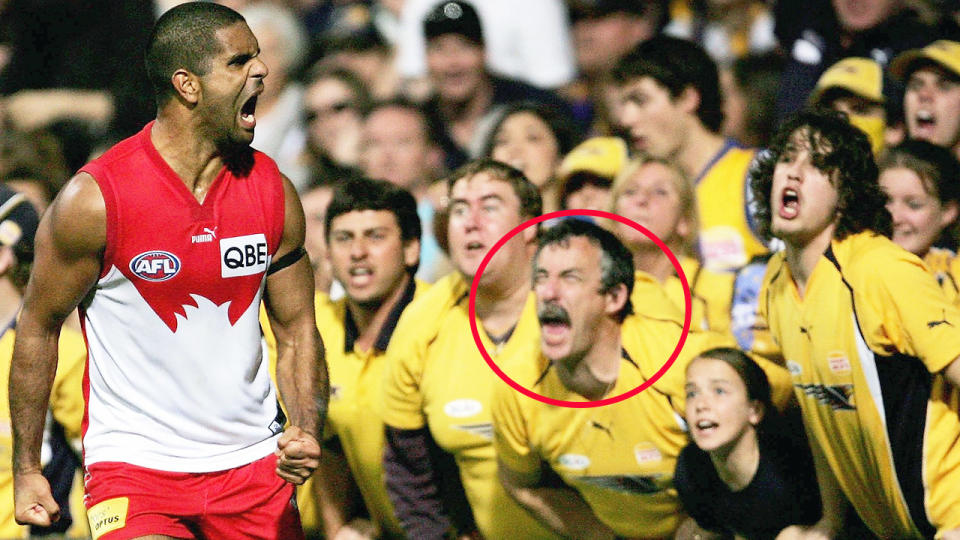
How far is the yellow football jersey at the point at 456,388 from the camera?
659 centimetres

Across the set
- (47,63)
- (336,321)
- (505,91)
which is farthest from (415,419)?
(47,63)

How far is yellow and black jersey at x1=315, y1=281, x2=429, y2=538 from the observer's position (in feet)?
23.2

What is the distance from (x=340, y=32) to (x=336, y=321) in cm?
423

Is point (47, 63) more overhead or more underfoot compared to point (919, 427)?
more overhead

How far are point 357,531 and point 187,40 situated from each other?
317 cm

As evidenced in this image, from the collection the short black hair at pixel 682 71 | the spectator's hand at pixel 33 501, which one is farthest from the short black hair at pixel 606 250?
the spectator's hand at pixel 33 501

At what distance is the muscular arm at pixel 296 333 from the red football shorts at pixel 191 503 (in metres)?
0.23

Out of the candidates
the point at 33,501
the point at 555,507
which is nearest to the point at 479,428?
the point at 555,507

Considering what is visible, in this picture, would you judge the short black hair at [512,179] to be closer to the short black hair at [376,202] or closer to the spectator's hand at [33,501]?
the short black hair at [376,202]

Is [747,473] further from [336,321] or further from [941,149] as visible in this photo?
[336,321]

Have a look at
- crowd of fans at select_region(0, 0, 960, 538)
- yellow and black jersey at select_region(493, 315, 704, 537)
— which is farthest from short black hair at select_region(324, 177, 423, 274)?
yellow and black jersey at select_region(493, 315, 704, 537)

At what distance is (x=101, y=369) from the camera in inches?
192

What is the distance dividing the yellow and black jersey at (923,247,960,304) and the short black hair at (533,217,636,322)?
3.85ft

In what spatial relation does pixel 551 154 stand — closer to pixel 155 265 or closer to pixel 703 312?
pixel 703 312
